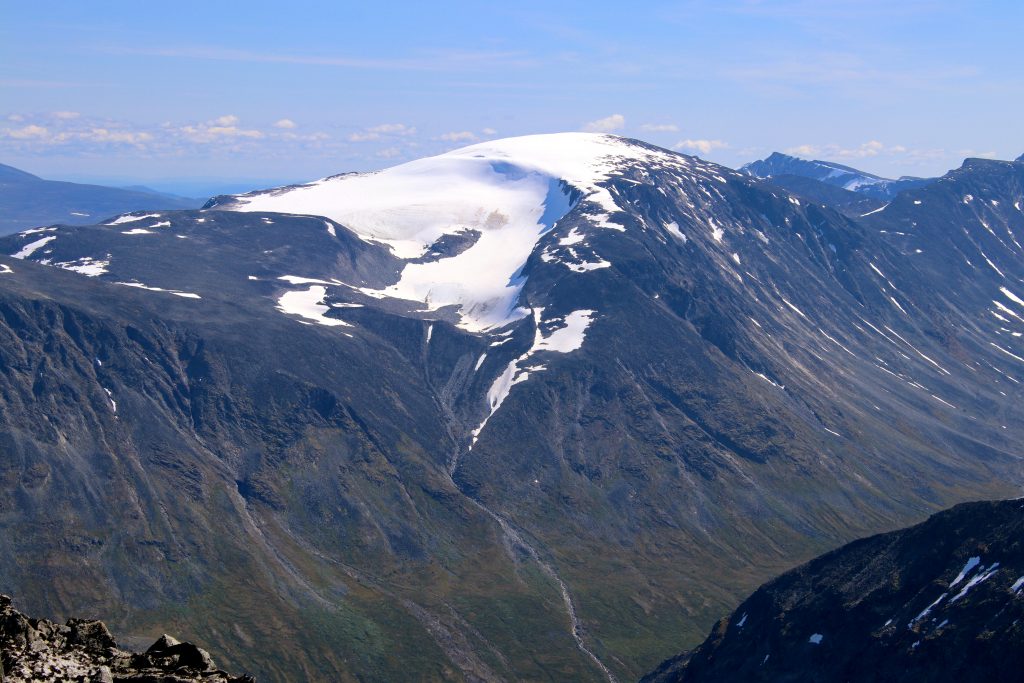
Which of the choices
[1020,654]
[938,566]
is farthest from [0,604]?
[938,566]

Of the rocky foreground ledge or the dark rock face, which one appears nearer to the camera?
the rocky foreground ledge

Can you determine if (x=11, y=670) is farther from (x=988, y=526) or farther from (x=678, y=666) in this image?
(x=678, y=666)

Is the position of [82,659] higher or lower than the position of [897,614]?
higher

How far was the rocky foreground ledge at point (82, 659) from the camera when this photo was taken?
4269 centimetres

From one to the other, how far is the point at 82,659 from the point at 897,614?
10382 centimetres

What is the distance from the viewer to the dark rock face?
11162cm

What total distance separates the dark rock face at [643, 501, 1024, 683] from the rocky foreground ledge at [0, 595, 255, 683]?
84.9 metres

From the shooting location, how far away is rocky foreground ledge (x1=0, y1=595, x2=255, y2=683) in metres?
42.7

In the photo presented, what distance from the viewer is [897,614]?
12600cm

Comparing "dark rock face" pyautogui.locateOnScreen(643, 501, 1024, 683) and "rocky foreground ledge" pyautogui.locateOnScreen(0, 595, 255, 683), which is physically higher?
"rocky foreground ledge" pyautogui.locateOnScreen(0, 595, 255, 683)

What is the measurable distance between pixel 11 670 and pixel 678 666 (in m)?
143

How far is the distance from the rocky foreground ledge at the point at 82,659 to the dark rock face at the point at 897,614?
84873mm

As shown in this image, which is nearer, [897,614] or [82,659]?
[82,659]

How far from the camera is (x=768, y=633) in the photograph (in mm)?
141000
